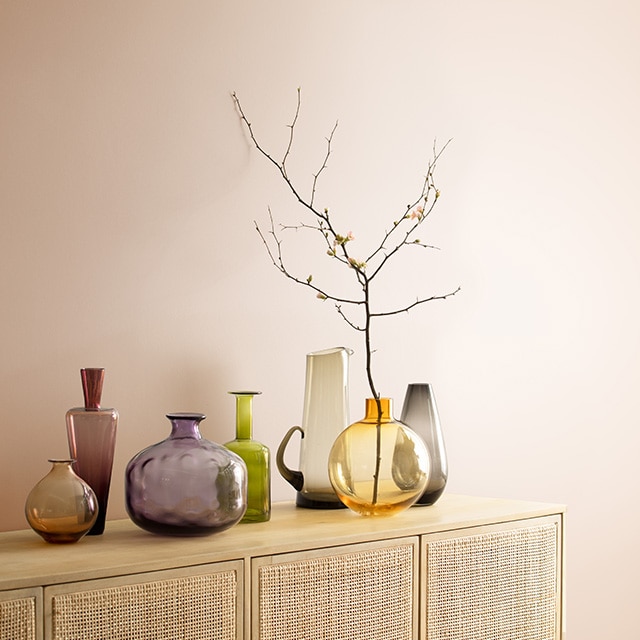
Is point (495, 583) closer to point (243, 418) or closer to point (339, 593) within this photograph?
point (339, 593)

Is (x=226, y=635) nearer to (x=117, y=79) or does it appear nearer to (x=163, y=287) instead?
(x=163, y=287)

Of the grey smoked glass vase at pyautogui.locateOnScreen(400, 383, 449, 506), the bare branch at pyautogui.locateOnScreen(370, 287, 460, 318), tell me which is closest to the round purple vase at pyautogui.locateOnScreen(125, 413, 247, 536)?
the grey smoked glass vase at pyautogui.locateOnScreen(400, 383, 449, 506)

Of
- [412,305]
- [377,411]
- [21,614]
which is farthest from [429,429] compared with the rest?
[21,614]

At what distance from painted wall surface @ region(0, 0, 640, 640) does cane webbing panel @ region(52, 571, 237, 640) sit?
45cm

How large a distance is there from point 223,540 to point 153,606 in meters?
0.20

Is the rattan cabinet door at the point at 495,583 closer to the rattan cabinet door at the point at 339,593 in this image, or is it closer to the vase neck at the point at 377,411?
the rattan cabinet door at the point at 339,593

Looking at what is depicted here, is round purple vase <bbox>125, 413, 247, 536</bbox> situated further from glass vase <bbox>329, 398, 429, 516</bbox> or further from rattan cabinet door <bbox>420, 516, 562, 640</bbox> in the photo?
rattan cabinet door <bbox>420, 516, 562, 640</bbox>

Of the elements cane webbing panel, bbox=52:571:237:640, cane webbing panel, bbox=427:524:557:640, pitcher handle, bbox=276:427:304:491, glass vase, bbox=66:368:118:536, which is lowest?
cane webbing panel, bbox=427:524:557:640

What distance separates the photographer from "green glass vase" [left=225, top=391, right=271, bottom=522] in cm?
176

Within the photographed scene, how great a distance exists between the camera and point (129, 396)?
186 cm

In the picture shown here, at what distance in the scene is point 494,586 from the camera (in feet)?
5.95

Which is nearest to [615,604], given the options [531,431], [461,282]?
[531,431]

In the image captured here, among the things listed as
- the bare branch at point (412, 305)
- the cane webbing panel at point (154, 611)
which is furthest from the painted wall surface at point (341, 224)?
the cane webbing panel at point (154, 611)

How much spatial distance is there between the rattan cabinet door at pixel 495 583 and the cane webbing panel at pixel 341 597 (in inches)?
2.4
